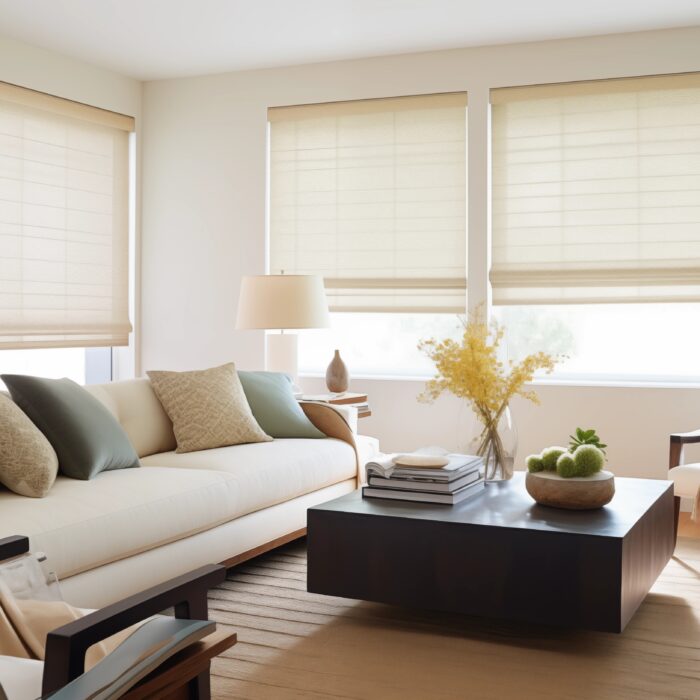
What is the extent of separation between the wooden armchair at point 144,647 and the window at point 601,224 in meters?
4.44

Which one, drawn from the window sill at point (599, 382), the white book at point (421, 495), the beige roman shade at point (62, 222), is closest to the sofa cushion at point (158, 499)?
the white book at point (421, 495)

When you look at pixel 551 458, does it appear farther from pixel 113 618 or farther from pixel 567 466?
pixel 113 618

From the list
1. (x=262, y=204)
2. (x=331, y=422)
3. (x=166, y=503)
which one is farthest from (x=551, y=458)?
(x=262, y=204)

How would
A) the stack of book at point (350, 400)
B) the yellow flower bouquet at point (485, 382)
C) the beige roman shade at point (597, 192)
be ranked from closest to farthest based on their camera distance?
the yellow flower bouquet at point (485, 382) < the stack of book at point (350, 400) < the beige roman shade at point (597, 192)

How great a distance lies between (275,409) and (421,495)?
1.51 m

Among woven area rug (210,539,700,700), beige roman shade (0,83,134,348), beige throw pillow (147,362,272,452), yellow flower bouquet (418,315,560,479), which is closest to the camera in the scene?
woven area rug (210,539,700,700)

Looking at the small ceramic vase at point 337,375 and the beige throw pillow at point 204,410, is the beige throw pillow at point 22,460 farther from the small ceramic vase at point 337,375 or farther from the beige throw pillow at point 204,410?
the small ceramic vase at point 337,375

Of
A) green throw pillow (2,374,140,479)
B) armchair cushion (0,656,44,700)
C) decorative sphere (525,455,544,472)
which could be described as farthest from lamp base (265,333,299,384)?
armchair cushion (0,656,44,700)

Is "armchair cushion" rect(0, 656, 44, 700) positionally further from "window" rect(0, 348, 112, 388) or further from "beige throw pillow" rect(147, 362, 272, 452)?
"window" rect(0, 348, 112, 388)

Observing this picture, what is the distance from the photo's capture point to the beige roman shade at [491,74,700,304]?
18.7 ft

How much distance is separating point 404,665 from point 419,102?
14.0 ft

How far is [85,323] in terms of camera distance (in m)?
6.52

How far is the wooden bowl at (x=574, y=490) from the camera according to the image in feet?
11.0

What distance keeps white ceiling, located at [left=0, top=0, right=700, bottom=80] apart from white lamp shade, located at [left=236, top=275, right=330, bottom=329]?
5.24 feet
